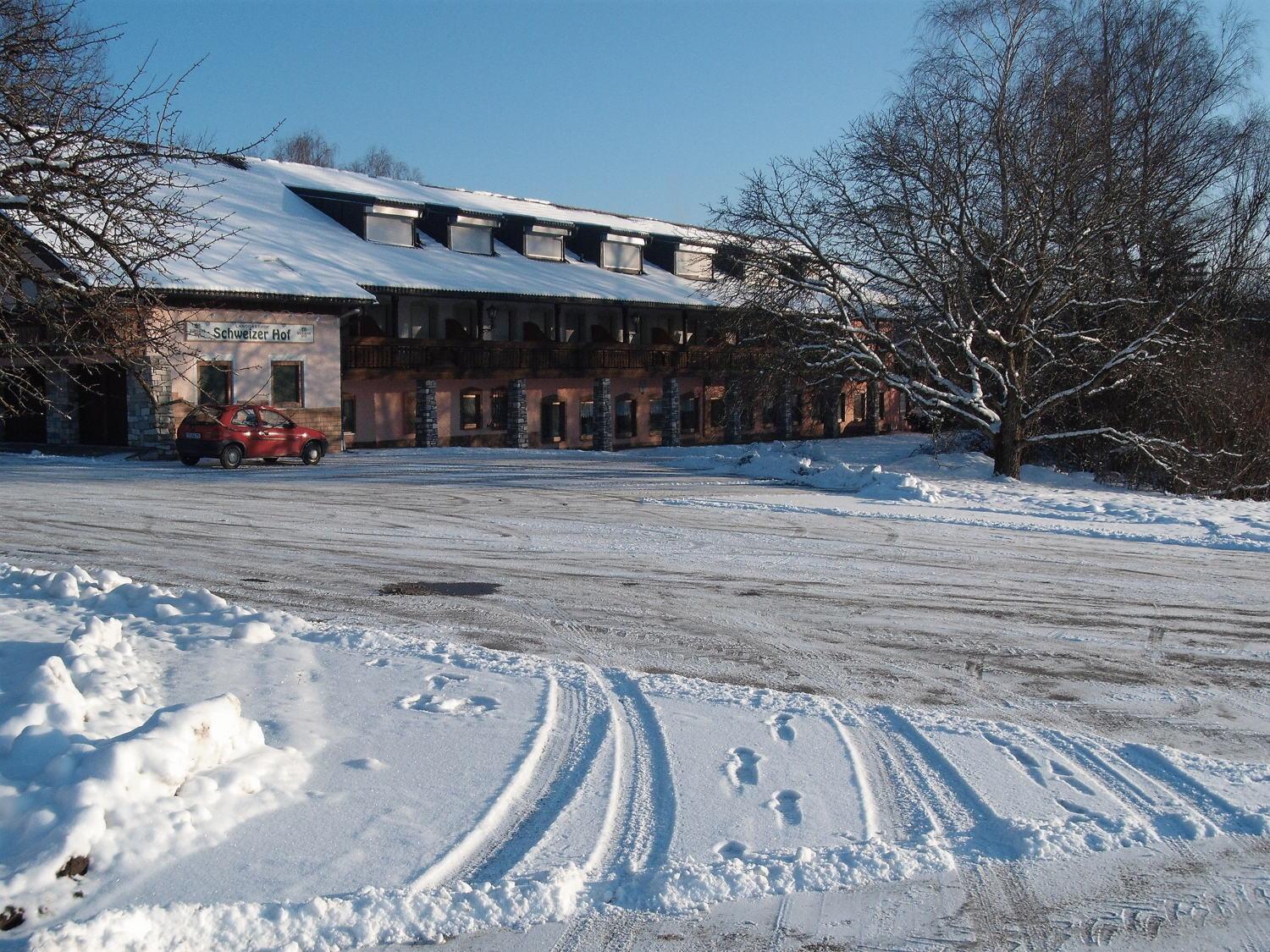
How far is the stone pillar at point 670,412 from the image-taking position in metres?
48.0

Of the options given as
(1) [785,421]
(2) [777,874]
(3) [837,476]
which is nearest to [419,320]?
(1) [785,421]

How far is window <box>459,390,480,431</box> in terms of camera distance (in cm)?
4106

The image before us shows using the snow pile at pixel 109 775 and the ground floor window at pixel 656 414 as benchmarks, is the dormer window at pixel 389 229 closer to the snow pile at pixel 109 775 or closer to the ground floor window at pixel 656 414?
the ground floor window at pixel 656 414

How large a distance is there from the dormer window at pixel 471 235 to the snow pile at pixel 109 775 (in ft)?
125

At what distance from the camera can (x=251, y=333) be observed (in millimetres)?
32094

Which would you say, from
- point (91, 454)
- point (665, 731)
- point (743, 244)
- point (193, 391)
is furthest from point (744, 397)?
point (665, 731)

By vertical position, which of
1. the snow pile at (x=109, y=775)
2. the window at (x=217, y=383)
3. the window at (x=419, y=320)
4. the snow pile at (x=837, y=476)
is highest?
the window at (x=419, y=320)

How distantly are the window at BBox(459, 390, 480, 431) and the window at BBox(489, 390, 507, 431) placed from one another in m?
0.56

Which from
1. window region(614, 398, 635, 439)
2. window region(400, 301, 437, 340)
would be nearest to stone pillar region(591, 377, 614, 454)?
window region(614, 398, 635, 439)

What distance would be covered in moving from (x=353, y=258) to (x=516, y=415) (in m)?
8.46

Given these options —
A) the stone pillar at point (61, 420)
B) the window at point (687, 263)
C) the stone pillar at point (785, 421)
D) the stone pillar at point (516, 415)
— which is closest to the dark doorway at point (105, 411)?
the stone pillar at point (61, 420)

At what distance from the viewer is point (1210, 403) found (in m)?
24.7

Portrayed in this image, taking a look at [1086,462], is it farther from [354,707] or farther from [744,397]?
[354,707]

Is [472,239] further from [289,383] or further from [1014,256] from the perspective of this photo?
[1014,256]
